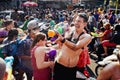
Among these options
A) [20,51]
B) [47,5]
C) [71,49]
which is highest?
[71,49]

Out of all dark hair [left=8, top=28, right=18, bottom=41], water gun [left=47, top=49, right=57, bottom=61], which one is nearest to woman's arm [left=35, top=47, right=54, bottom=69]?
water gun [left=47, top=49, right=57, bottom=61]

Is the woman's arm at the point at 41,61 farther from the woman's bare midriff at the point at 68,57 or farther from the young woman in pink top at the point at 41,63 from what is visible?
the woman's bare midriff at the point at 68,57

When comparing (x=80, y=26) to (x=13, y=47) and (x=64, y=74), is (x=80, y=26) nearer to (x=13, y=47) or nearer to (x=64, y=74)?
(x=64, y=74)

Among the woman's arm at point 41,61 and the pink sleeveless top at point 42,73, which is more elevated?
the woman's arm at point 41,61

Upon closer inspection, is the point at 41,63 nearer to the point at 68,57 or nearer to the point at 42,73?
the point at 42,73

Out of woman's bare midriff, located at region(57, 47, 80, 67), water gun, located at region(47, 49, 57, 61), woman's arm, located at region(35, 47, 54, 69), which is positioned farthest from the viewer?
water gun, located at region(47, 49, 57, 61)

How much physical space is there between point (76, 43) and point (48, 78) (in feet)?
2.45

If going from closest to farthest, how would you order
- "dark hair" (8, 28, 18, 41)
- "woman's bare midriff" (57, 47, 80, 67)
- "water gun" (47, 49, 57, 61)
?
1. "woman's bare midriff" (57, 47, 80, 67)
2. "water gun" (47, 49, 57, 61)
3. "dark hair" (8, 28, 18, 41)

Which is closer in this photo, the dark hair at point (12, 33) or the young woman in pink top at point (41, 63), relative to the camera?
the young woman in pink top at point (41, 63)

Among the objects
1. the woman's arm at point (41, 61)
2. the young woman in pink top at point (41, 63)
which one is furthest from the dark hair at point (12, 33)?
the woman's arm at point (41, 61)

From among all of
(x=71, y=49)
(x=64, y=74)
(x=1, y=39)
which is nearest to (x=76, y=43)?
(x=71, y=49)

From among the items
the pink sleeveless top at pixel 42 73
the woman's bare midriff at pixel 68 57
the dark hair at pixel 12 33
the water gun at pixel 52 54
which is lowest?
the pink sleeveless top at pixel 42 73

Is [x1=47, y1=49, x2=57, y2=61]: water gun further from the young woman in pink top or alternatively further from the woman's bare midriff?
the woman's bare midriff

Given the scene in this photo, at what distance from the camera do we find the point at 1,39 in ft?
22.5
